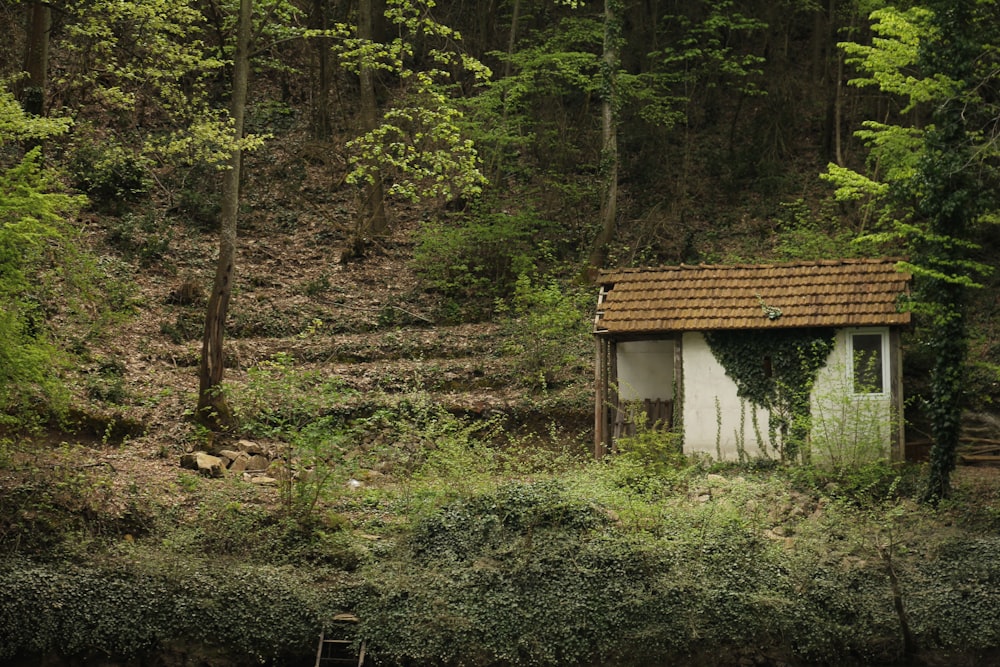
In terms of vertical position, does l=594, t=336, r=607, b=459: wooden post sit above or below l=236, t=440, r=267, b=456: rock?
above

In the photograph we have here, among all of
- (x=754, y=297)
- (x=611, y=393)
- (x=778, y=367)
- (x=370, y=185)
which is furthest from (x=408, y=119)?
(x=778, y=367)

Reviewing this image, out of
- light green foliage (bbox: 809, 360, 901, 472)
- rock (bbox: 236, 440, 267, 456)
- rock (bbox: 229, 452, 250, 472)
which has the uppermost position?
light green foliage (bbox: 809, 360, 901, 472)

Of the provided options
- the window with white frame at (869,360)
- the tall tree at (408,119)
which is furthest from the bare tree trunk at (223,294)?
the window with white frame at (869,360)

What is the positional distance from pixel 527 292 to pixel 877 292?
27.0ft

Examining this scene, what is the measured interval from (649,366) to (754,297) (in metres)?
2.68

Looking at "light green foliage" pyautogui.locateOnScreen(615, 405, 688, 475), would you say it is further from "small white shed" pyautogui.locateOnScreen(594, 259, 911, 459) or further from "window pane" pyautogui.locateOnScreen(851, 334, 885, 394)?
"window pane" pyautogui.locateOnScreen(851, 334, 885, 394)

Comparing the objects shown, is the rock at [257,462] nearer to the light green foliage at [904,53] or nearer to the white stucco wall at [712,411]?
the white stucco wall at [712,411]

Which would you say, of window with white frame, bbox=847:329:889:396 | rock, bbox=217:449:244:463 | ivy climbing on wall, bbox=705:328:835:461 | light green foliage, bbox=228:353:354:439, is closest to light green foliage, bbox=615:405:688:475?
ivy climbing on wall, bbox=705:328:835:461

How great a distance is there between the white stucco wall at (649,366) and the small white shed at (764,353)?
1.72 feet

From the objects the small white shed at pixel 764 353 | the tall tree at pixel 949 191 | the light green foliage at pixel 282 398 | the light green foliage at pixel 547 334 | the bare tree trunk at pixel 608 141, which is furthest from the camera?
the bare tree trunk at pixel 608 141

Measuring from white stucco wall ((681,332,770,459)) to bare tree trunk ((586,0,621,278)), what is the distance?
26.1 ft

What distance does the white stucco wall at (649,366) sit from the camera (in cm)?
2011

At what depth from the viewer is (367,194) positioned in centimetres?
2916

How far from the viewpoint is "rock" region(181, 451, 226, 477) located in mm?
16828
